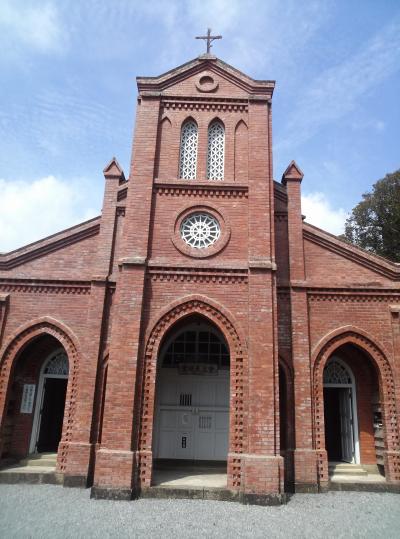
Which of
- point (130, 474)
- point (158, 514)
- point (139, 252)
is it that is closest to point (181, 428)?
point (130, 474)

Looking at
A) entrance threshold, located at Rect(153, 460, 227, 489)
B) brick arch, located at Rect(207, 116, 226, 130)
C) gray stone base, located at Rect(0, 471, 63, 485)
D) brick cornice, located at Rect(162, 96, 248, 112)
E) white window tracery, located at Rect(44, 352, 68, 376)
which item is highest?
brick cornice, located at Rect(162, 96, 248, 112)

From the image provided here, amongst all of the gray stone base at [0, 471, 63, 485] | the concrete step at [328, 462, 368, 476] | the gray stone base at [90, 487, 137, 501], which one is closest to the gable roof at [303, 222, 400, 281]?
the concrete step at [328, 462, 368, 476]

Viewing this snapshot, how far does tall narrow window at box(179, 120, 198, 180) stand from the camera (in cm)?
1184

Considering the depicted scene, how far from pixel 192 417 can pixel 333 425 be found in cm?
428

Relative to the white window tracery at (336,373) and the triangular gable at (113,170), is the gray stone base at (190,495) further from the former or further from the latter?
the triangular gable at (113,170)

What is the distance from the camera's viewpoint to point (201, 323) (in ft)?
41.2

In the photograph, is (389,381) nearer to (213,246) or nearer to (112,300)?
(213,246)

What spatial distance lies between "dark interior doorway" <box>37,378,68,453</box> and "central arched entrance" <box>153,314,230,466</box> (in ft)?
9.59

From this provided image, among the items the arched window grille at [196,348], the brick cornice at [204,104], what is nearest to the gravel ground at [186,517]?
the arched window grille at [196,348]

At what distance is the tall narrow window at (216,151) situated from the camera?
38.9ft

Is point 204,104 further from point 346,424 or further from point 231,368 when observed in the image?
point 346,424

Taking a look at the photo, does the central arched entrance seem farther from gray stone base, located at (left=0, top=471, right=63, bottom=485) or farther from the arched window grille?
gray stone base, located at (left=0, top=471, right=63, bottom=485)

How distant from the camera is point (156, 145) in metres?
11.8

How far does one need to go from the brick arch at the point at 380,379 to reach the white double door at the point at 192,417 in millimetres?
2809
